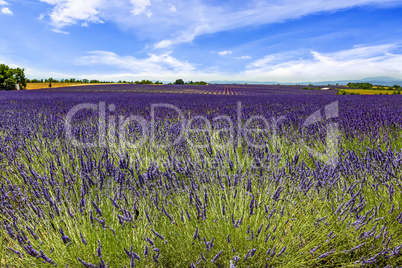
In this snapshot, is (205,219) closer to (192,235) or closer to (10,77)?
(192,235)

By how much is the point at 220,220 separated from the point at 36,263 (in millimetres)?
1019

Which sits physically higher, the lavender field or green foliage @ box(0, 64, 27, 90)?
green foliage @ box(0, 64, 27, 90)

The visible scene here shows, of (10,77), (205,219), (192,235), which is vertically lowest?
(192,235)

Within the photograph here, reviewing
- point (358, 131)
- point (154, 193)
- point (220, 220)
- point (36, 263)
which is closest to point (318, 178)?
point (220, 220)

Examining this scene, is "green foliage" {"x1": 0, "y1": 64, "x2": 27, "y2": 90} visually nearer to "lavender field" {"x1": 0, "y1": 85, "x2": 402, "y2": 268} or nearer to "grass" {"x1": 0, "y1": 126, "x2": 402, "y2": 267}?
"lavender field" {"x1": 0, "y1": 85, "x2": 402, "y2": 268}

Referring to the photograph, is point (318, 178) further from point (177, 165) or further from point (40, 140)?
point (40, 140)

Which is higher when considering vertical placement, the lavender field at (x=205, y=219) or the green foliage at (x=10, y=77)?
the green foliage at (x=10, y=77)

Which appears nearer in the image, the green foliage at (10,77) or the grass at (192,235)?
the grass at (192,235)

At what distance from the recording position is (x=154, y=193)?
61.1 inches

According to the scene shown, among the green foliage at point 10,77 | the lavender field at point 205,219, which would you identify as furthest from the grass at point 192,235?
the green foliage at point 10,77

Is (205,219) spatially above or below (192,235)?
above

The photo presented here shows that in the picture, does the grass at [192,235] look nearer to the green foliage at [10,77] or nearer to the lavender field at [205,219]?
the lavender field at [205,219]

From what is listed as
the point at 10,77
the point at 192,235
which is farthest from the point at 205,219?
the point at 10,77

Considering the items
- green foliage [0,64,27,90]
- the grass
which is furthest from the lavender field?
green foliage [0,64,27,90]
